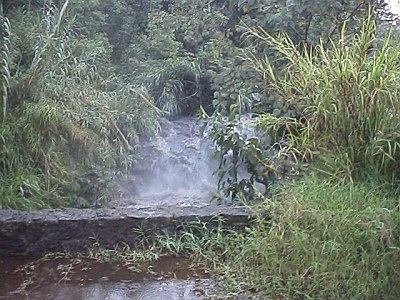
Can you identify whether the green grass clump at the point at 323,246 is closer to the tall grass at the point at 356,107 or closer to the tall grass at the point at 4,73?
the tall grass at the point at 356,107

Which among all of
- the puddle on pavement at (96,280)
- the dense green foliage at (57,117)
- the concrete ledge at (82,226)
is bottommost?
the puddle on pavement at (96,280)

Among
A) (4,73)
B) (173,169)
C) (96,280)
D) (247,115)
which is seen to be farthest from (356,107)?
(173,169)

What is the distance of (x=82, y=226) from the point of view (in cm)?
372

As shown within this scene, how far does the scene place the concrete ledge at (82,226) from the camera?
3.69 meters

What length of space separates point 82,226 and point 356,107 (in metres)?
1.76

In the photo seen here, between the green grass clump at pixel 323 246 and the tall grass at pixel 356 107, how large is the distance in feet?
0.56

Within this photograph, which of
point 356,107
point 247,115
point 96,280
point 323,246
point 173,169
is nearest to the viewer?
point 323,246

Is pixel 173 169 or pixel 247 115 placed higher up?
pixel 247 115

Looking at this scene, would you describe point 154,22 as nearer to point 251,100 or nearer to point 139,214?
point 251,100

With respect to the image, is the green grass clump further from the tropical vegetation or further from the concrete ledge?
the concrete ledge

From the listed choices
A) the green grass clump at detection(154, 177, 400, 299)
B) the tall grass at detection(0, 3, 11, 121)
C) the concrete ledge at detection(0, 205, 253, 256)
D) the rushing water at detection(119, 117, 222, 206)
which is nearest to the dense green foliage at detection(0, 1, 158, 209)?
the tall grass at detection(0, 3, 11, 121)

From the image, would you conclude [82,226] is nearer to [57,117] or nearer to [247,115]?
[57,117]

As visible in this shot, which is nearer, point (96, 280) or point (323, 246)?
point (323, 246)

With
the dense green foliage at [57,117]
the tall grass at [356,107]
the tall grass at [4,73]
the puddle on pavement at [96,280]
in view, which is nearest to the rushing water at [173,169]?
the dense green foliage at [57,117]
